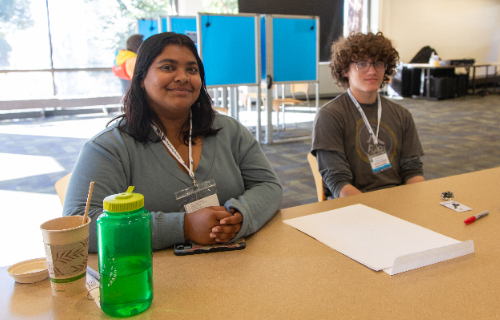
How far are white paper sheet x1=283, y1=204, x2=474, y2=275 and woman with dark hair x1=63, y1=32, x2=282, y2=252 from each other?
→ 0.55 ft

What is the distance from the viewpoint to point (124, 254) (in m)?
0.71

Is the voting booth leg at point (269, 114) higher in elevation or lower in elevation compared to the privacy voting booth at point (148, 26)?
lower

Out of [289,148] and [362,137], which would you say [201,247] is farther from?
[289,148]

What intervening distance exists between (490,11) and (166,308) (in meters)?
15.2

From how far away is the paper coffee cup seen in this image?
759 millimetres

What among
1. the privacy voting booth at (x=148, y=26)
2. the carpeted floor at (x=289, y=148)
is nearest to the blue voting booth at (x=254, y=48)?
the privacy voting booth at (x=148, y=26)

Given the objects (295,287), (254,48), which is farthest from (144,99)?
(254,48)

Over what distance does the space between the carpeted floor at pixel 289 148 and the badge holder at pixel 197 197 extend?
6.30 ft

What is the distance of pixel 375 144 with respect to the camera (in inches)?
74.8

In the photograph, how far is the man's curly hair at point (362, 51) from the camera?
1959 millimetres

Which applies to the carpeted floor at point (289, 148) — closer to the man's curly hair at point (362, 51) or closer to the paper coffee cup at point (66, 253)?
the man's curly hair at point (362, 51)

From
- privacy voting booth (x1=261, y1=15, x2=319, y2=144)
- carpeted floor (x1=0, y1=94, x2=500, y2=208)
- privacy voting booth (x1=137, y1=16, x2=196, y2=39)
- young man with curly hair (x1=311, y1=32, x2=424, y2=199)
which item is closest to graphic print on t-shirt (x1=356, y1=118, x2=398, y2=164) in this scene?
young man with curly hair (x1=311, y1=32, x2=424, y2=199)

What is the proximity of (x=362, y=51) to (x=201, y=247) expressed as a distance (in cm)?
135

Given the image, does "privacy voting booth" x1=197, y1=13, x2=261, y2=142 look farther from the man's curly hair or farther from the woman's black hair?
the woman's black hair
